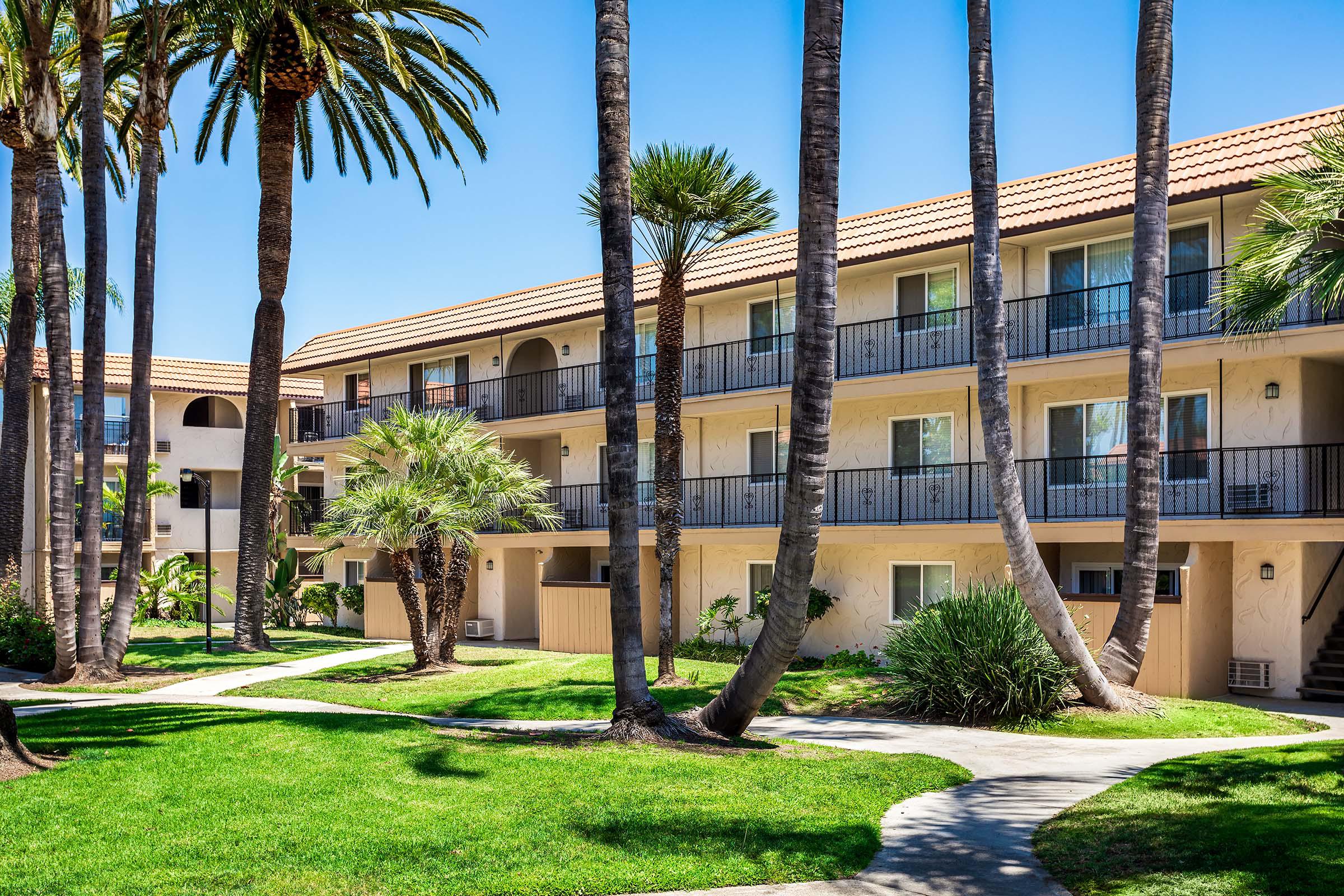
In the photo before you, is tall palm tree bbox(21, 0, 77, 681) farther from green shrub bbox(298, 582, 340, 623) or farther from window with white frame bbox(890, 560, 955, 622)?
green shrub bbox(298, 582, 340, 623)

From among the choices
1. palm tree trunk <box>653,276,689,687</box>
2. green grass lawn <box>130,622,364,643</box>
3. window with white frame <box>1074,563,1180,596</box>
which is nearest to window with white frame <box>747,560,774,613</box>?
palm tree trunk <box>653,276,689,687</box>

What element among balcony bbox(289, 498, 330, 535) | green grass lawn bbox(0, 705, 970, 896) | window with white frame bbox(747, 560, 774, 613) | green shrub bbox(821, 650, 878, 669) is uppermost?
balcony bbox(289, 498, 330, 535)

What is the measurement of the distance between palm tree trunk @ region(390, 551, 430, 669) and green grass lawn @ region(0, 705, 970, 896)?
8681 millimetres

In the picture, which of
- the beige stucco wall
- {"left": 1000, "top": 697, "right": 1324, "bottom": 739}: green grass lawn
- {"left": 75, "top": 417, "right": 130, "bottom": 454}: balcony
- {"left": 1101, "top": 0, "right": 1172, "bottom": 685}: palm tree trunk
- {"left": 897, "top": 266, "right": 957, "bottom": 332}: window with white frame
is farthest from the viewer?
{"left": 75, "top": 417, "right": 130, "bottom": 454}: balcony

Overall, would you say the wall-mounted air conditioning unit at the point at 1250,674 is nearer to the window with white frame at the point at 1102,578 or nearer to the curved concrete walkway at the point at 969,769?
the curved concrete walkway at the point at 969,769

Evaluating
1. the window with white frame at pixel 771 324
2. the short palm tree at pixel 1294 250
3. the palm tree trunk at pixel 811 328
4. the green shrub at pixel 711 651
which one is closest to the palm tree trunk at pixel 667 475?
the green shrub at pixel 711 651

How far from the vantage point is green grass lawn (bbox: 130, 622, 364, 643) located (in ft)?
102

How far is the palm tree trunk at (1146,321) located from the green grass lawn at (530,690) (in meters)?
4.15

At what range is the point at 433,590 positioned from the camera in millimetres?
21891

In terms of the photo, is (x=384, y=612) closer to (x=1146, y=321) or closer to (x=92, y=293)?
(x=92, y=293)

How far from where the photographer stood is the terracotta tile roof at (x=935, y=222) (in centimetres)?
2017

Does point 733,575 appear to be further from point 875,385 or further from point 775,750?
point 775,750

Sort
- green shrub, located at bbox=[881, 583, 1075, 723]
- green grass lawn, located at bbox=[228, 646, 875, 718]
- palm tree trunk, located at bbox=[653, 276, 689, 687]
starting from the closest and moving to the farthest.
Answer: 1. green shrub, located at bbox=[881, 583, 1075, 723]
2. green grass lawn, located at bbox=[228, 646, 875, 718]
3. palm tree trunk, located at bbox=[653, 276, 689, 687]

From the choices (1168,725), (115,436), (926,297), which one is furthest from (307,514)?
(1168,725)
